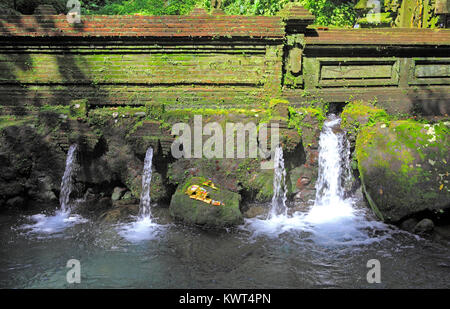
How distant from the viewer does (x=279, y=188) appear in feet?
21.8

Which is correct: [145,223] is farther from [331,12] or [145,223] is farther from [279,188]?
[331,12]

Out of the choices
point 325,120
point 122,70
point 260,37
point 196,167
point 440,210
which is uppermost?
point 260,37

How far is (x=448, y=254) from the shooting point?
16.2 ft

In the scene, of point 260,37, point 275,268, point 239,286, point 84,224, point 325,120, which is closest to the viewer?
point 239,286

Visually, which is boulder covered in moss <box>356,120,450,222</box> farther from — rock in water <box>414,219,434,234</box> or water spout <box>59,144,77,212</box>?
water spout <box>59,144,77,212</box>

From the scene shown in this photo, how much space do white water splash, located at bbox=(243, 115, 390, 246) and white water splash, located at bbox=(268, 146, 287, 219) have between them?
44 millimetres

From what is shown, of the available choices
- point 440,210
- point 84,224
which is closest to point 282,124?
point 440,210

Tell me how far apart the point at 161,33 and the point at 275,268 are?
5.02 meters

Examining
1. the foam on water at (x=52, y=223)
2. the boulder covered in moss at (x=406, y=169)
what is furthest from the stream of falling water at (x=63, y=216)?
the boulder covered in moss at (x=406, y=169)

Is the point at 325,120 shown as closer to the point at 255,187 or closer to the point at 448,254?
the point at 255,187

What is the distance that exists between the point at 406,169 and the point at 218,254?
349 centimetres

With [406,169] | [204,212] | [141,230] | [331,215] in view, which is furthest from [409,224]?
[141,230]

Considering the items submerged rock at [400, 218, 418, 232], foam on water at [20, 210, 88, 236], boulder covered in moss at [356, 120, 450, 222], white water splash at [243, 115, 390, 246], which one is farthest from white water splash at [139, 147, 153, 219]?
submerged rock at [400, 218, 418, 232]

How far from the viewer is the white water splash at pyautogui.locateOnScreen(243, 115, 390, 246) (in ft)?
18.4
